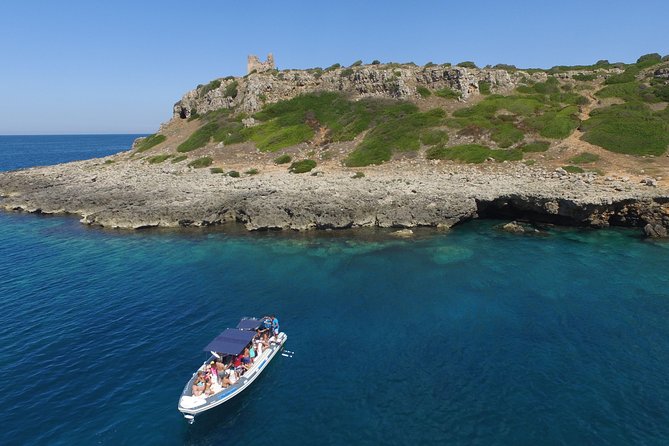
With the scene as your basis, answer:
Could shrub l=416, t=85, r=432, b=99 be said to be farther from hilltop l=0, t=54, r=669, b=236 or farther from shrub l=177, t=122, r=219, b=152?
shrub l=177, t=122, r=219, b=152

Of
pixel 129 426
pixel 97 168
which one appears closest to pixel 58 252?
pixel 129 426

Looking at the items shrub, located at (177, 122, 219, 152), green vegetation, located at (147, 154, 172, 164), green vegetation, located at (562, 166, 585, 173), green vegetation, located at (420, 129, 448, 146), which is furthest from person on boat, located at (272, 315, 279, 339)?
shrub, located at (177, 122, 219, 152)

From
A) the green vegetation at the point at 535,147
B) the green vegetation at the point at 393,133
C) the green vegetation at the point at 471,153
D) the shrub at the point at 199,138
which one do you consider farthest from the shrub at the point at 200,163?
the green vegetation at the point at 535,147

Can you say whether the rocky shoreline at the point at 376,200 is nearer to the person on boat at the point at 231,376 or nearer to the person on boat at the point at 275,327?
the person on boat at the point at 275,327

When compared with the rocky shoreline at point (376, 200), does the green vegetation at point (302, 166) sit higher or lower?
higher

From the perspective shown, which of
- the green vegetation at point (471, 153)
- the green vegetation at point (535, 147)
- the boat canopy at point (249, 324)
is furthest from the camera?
the green vegetation at point (535, 147)
